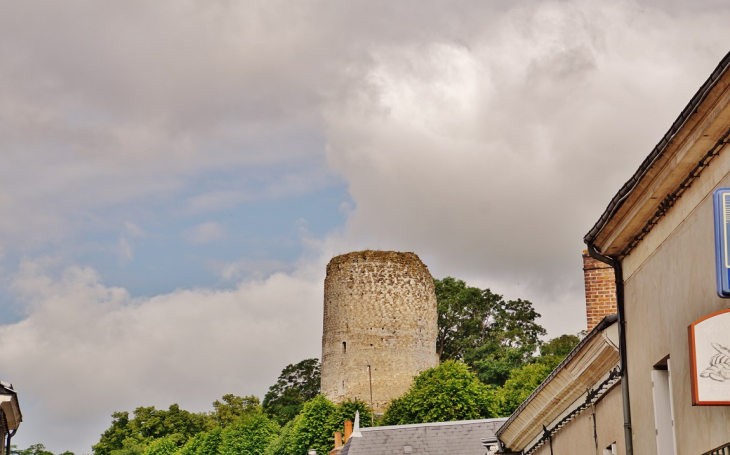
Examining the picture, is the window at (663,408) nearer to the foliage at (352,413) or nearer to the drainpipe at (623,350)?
the drainpipe at (623,350)

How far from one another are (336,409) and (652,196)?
6068 centimetres

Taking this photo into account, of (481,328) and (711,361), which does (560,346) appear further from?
(711,361)

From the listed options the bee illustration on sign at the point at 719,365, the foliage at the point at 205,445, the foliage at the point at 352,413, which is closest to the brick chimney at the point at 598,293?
the bee illustration on sign at the point at 719,365

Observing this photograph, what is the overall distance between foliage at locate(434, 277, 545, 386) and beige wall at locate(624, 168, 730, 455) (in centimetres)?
7058

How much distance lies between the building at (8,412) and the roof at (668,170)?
1435cm

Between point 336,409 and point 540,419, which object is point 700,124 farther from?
point 336,409

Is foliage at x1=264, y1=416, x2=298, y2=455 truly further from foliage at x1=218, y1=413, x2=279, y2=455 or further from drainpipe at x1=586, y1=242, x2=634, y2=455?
drainpipe at x1=586, y1=242, x2=634, y2=455

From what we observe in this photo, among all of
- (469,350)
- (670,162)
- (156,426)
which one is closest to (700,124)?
(670,162)

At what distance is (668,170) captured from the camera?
11930 mm

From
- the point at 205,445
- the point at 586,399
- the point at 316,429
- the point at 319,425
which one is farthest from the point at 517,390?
the point at 586,399

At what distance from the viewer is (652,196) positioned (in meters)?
12.6

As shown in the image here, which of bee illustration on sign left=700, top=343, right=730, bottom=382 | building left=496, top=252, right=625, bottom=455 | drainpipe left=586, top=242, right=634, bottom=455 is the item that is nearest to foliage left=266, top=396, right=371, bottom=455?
building left=496, top=252, right=625, bottom=455

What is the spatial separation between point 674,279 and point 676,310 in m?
0.35

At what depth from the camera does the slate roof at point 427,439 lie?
1540 inches
